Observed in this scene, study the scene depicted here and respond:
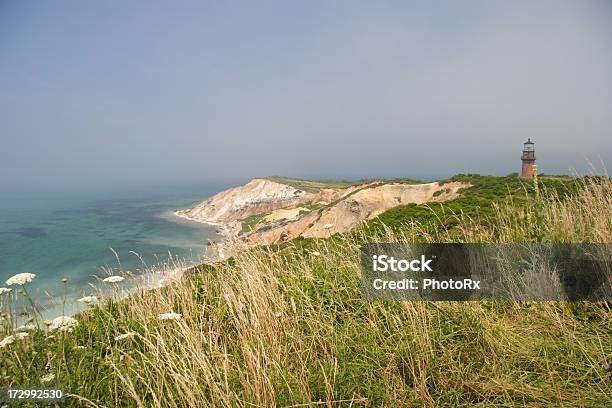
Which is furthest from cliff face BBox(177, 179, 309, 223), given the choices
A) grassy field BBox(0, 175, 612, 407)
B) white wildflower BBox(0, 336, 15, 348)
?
white wildflower BBox(0, 336, 15, 348)

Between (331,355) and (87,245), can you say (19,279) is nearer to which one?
(331,355)

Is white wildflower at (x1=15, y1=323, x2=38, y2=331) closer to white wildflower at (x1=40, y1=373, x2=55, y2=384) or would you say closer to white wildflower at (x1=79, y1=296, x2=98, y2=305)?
white wildflower at (x1=79, y1=296, x2=98, y2=305)

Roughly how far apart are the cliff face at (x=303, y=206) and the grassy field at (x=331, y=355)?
2924mm

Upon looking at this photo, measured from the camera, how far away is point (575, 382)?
9.73ft

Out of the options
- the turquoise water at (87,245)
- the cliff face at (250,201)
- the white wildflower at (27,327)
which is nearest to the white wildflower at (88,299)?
the white wildflower at (27,327)

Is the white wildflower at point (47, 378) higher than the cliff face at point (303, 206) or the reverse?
higher

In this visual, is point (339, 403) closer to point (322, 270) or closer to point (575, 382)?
point (575, 382)

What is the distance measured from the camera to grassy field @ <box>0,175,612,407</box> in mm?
2785

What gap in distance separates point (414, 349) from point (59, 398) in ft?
10.4

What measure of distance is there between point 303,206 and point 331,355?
50821 millimetres

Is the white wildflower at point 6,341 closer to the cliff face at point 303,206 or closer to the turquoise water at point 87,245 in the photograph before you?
the cliff face at point 303,206

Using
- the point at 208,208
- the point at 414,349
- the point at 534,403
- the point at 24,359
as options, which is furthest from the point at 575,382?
the point at 208,208

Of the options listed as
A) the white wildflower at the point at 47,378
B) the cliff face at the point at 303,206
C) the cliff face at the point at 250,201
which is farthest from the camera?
the cliff face at the point at 250,201

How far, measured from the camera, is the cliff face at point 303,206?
2307 cm
